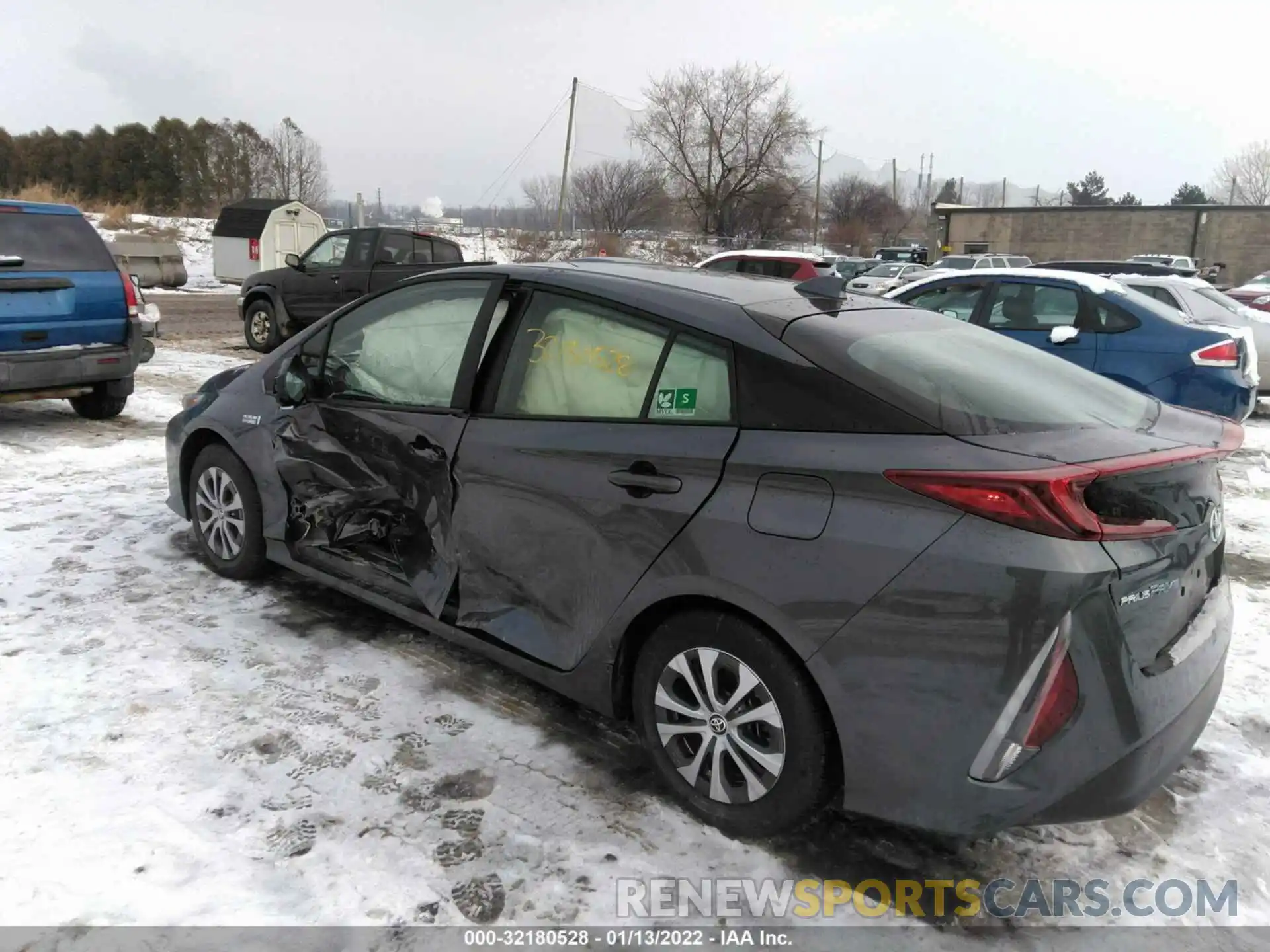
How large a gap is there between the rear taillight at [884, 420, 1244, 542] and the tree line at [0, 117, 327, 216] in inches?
1807

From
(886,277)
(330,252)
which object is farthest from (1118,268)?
(330,252)

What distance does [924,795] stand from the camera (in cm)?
226

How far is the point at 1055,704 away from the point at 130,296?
309 inches

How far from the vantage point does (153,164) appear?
42.5m

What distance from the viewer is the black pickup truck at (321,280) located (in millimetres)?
12258

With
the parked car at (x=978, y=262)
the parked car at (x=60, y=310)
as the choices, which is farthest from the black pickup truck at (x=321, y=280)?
the parked car at (x=978, y=262)

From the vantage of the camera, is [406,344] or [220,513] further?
[220,513]

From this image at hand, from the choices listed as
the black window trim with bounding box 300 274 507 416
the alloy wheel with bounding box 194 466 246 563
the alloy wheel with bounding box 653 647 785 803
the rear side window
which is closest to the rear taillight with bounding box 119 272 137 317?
the alloy wheel with bounding box 194 466 246 563

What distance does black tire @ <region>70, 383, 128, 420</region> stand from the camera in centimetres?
785

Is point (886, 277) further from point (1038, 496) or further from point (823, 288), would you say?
point (1038, 496)

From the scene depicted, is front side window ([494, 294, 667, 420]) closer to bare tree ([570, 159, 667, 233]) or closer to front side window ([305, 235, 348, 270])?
front side window ([305, 235, 348, 270])

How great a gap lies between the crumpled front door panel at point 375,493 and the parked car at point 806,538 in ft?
0.07

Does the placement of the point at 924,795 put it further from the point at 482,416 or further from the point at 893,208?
the point at 893,208

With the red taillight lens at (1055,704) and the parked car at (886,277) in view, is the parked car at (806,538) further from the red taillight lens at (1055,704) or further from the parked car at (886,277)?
the parked car at (886,277)
